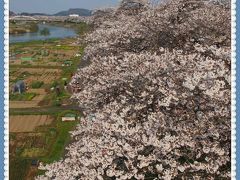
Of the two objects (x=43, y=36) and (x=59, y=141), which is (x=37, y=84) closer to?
(x=59, y=141)

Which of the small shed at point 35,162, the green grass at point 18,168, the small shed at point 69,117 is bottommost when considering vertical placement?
the green grass at point 18,168

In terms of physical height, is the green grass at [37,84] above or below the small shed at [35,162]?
below

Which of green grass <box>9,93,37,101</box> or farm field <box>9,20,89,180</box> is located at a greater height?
farm field <box>9,20,89,180</box>

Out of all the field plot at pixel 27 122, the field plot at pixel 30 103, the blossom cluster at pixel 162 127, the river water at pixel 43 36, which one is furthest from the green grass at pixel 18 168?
the river water at pixel 43 36

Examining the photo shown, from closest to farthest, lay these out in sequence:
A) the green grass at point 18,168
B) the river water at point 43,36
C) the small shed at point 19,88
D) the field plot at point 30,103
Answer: the green grass at point 18,168 → the field plot at point 30,103 → the small shed at point 19,88 → the river water at point 43,36

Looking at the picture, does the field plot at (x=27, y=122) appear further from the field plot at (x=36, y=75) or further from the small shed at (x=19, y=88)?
the field plot at (x=36, y=75)

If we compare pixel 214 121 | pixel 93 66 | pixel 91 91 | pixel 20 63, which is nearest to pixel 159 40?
pixel 93 66

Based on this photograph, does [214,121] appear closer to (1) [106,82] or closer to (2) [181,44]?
(1) [106,82]

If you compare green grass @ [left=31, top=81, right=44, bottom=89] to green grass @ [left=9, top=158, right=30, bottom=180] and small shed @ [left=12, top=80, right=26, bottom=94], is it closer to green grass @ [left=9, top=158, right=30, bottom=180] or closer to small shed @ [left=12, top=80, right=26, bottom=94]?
small shed @ [left=12, top=80, right=26, bottom=94]

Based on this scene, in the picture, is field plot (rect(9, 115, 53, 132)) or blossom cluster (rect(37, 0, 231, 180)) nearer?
blossom cluster (rect(37, 0, 231, 180))

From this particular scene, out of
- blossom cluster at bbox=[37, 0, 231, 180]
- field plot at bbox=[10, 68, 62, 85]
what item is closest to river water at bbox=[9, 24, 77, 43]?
field plot at bbox=[10, 68, 62, 85]
